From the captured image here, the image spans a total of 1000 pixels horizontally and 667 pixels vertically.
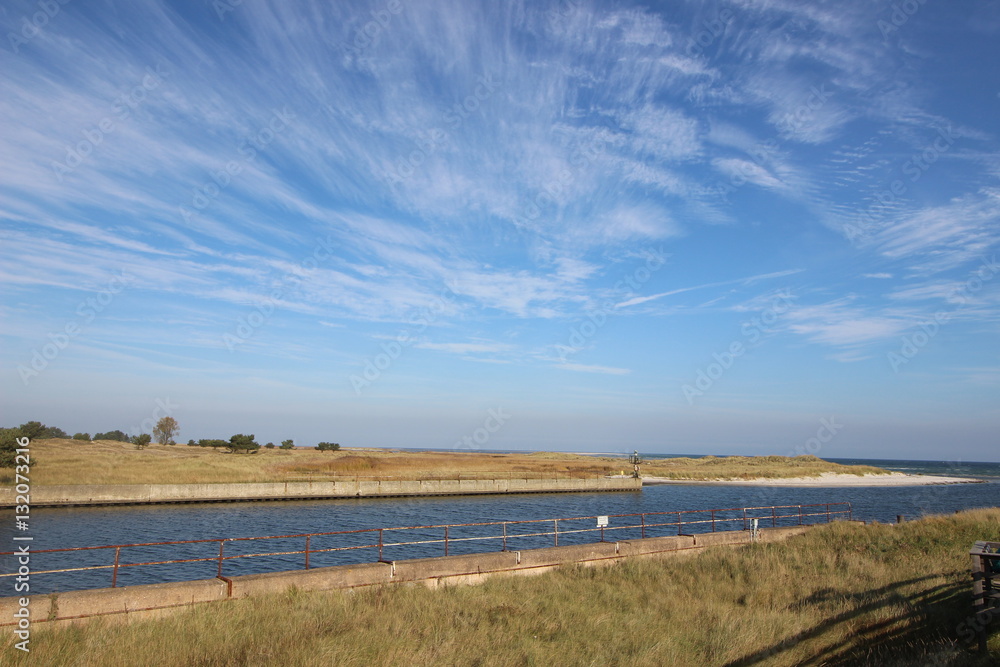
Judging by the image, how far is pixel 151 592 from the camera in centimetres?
1232

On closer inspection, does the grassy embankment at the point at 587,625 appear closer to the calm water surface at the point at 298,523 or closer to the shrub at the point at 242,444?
the calm water surface at the point at 298,523

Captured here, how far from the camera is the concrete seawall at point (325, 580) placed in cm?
1141

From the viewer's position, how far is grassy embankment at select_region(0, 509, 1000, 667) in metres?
9.75

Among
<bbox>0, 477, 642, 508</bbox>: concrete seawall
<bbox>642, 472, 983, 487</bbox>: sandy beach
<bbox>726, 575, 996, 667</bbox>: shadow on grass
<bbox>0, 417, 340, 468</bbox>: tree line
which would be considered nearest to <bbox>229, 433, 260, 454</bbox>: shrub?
<bbox>0, 417, 340, 468</bbox>: tree line

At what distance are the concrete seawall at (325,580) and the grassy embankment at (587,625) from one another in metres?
0.76

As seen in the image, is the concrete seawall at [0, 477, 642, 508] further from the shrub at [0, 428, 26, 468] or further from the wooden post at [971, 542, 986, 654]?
the wooden post at [971, 542, 986, 654]

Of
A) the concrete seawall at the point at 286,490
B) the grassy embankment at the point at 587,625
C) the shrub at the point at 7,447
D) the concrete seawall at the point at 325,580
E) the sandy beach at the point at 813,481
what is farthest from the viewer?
the sandy beach at the point at 813,481

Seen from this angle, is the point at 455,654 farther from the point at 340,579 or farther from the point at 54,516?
the point at 54,516

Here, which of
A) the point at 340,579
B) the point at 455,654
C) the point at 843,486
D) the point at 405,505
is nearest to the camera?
the point at 455,654

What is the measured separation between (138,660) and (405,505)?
43.4 meters

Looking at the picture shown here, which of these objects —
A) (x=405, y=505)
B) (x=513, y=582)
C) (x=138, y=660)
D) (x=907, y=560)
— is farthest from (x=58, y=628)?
(x=405, y=505)

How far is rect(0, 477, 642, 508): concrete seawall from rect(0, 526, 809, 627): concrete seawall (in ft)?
119

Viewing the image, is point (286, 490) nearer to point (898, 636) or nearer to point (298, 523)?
point (298, 523)

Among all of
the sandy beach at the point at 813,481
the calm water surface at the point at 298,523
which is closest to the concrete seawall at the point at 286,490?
the calm water surface at the point at 298,523
